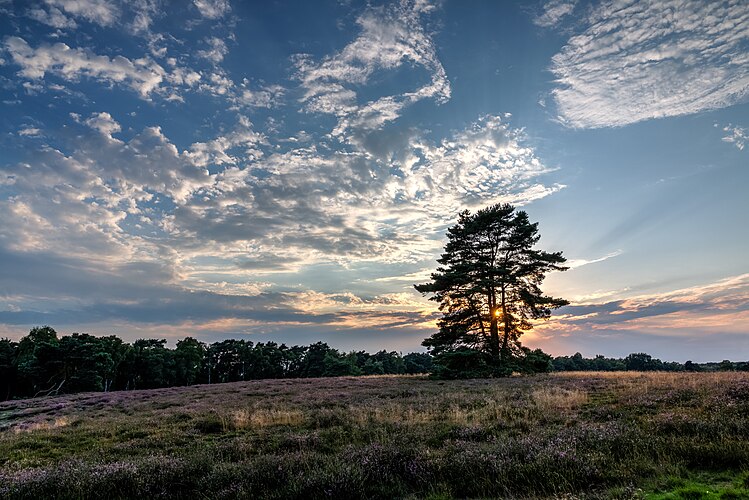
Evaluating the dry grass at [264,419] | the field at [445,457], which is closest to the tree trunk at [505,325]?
the field at [445,457]

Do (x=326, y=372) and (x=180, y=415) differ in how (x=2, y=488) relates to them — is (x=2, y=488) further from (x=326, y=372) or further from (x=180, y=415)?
(x=326, y=372)

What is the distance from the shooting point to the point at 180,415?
→ 17375 millimetres

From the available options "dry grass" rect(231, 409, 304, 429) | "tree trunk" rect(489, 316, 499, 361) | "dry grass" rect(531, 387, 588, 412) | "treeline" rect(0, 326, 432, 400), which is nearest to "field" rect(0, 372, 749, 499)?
"dry grass" rect(531, 387, 588, 412)

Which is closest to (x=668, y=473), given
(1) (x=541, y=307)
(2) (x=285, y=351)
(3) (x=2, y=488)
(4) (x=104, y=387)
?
(3) (x=2, y=488)

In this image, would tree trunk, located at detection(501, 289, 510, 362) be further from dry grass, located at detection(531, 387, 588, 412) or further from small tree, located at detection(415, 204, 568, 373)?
dry grass, located at detection(531, 387, 588, 412)

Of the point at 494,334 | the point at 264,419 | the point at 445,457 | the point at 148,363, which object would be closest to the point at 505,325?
the point at 494,334

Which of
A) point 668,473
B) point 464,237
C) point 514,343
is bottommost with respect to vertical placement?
point 668,473

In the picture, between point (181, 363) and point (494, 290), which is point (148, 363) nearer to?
point (181, 363)

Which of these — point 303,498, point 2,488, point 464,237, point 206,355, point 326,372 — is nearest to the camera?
point 303,498

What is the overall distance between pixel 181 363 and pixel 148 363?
6429 millimetres

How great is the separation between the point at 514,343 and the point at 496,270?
7.23 metres

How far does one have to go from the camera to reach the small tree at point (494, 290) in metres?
35.7

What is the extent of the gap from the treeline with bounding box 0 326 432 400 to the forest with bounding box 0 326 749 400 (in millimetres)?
Answer: 124

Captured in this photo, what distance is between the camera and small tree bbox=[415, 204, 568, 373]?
35.7 meters
